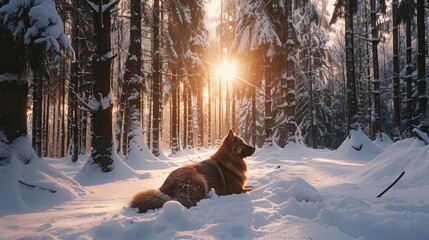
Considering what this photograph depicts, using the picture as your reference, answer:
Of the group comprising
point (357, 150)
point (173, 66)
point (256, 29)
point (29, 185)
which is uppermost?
point (256, 29)

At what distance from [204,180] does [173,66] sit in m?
19.5

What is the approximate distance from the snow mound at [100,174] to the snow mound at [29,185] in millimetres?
1892

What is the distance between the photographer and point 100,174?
802cm

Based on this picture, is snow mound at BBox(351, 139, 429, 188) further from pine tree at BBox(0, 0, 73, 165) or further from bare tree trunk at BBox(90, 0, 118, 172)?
pine tree at BBox(0, 0, 73, 165)

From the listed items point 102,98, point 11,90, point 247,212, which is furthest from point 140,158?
point 247,212

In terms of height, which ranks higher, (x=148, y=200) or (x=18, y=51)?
(x=18, y=51)

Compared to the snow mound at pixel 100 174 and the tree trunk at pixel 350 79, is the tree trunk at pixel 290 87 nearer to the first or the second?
the tree trunk at pixel 350 79

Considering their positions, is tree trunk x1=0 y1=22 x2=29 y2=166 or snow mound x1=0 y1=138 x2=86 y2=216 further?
tree trunk x1=0 y1=22 x2=29 y2=166

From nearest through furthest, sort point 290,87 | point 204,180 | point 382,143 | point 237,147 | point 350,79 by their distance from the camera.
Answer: point 204,180, point 237,147, point 350,79, point 382,143, point 290,87

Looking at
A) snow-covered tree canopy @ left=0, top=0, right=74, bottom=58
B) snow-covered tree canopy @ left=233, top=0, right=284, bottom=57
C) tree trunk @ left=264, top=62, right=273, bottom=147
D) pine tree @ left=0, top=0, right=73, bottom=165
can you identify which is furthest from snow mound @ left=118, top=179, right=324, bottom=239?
snow-covered tree canopy @ left=233, top=0, right=284, bottom=57

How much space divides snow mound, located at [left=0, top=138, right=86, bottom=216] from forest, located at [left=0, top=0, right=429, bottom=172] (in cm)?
16

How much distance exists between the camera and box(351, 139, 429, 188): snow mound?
507cm

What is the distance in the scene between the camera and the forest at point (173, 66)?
558cm

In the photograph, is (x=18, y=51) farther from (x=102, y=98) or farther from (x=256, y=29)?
(x=256, y=29)
